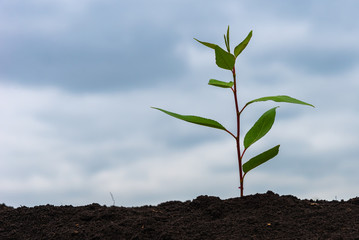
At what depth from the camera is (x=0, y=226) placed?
329 centimetres

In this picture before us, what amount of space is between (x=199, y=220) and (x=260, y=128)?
0.91 m

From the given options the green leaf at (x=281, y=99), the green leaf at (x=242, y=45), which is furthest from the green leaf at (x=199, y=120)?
the green leaf at (x=242, y=45)

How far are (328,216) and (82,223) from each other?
5.87 feet

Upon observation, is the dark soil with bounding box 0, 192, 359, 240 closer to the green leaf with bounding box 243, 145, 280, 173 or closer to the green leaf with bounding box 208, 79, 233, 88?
the green leaf with bounding box 243, 145, 280, 173

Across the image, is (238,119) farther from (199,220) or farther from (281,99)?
(199,220)

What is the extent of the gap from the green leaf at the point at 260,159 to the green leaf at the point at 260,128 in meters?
0.13

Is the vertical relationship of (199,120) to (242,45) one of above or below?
below

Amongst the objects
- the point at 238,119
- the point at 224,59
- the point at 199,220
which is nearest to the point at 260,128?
the point at 238,119

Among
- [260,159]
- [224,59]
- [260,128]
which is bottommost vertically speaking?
[260,159]

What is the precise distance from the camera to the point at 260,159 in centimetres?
339

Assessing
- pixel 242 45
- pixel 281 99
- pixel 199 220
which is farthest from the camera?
pixel 242 45

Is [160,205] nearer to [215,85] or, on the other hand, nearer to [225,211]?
[225,211]

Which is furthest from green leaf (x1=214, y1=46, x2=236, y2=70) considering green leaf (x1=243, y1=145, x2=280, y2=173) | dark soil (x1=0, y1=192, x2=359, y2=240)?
dark soil (x1=0, y1=192, x2=359, y2=240)

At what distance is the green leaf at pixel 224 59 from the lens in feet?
10.8
